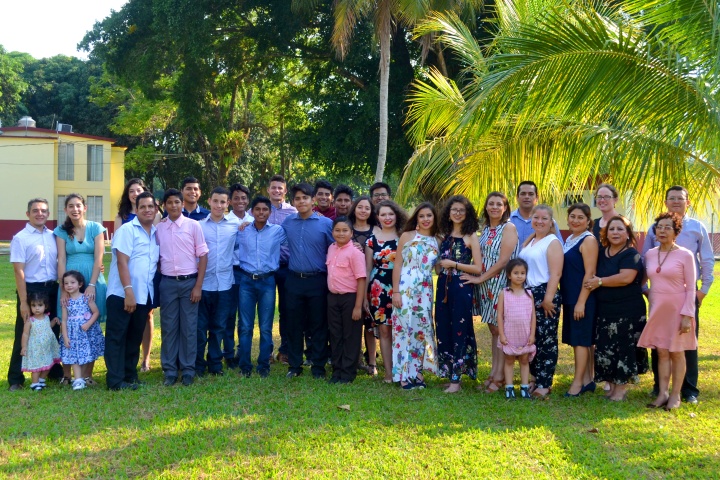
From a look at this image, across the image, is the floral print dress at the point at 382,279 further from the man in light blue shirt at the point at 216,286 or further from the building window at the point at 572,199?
the building window at the point at 572,199

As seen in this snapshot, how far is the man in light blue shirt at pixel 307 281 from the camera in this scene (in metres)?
7.13

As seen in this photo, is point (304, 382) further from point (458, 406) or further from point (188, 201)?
point (188, 201)

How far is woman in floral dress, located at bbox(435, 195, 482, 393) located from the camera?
6609mm

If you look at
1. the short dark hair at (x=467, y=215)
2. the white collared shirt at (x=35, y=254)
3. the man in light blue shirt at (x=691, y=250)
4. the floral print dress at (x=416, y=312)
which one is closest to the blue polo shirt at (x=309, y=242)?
the floral print dress at (x=416, y=312)

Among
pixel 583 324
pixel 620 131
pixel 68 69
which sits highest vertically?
pixel 68 69

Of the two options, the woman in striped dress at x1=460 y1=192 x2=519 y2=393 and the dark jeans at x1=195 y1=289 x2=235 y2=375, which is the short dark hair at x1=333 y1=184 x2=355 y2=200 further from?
the woman in striped dress at x1=460 y1=192 x2=519 y2=393

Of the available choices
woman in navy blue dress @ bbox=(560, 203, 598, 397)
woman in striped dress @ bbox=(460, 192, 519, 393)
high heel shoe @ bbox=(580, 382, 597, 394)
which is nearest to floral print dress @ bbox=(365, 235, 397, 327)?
woman in striped dress @ bbox=(460, 192, 519, 393)

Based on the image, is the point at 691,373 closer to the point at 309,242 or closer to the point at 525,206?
the point at 525,206

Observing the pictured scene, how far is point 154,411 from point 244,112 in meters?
26.6

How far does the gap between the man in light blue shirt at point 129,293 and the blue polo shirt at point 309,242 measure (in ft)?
4.39

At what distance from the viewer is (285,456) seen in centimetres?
476

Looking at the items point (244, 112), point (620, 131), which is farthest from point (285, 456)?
point (244, 112)

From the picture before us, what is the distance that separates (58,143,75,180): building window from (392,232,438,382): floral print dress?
106 feet

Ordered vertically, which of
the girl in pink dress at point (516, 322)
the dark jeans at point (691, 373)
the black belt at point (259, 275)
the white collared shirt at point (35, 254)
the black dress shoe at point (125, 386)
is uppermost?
the white collared shirt at point (35, 254)
